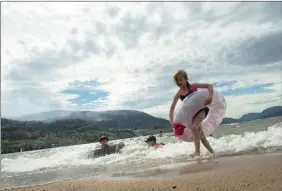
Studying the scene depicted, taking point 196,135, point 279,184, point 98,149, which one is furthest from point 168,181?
point 98,149

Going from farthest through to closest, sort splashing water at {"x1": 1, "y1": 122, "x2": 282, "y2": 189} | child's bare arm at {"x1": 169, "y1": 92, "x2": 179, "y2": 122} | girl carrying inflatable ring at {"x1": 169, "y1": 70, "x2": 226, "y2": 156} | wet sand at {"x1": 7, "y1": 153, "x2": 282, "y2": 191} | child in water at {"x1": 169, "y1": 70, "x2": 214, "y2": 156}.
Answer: child's bare arm at {"x1": 169, "y1": 92, "x2": 179, "y2": 122}, girl carrying inflatable ring at {"x1": 169, "y1": 70, "x2": 226, "y2": 156}, child in water at {"x1": 169, "y1": 70, "x2": 214, "y2": 156}, splashing water at {"x1": 1, "y1": 122, "x2": 282, "y2": 189}, wet sand at {"x1": 7, "y1": 153, "x2": 282, "y2": 191}

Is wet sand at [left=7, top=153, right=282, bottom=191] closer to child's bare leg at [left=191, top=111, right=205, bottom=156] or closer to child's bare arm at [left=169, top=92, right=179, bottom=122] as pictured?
child's bare leg at [left=191, top=111, right=205, bottom=156]

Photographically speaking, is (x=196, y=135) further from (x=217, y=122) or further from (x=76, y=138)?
A: (x=76, y=138)

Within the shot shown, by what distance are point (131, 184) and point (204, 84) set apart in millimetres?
4016

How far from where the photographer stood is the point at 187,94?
26.5ft

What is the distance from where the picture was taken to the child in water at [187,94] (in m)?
7.61

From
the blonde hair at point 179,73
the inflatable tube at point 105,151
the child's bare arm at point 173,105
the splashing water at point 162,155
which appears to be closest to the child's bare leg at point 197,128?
the splashing water at point 162,155

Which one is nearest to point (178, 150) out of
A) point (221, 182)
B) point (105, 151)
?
point (105, 151)

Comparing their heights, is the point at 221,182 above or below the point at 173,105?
below

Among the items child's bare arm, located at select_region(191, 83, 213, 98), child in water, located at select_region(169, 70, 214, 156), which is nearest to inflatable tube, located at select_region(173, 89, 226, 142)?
child in water, located at select_region(169, 70, 214, 156)

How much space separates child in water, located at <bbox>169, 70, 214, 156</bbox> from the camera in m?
7.61

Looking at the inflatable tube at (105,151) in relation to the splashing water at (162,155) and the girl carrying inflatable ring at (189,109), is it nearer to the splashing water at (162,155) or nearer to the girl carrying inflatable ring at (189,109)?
the splashing water at (162,155)

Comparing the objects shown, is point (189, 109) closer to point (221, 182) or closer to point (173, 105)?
point (173, 105)

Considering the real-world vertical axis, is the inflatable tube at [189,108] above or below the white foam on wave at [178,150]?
above
